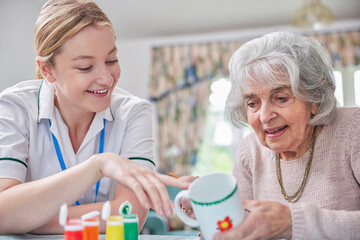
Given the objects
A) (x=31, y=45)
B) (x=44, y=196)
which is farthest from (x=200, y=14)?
(x=44, y=196)

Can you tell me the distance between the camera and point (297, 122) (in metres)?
1.41

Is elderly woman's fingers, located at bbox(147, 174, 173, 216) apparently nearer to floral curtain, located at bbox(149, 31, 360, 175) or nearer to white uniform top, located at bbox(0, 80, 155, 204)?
white uniform top, located at bbox(0, 80, 155, 204)

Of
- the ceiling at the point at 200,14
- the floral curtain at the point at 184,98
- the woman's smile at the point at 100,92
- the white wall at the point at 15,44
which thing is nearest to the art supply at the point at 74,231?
the woman's smile at the point at 100,92

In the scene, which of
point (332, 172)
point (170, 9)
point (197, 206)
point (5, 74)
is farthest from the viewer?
point (170, 9)

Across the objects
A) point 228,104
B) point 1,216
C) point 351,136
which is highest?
point 228,104

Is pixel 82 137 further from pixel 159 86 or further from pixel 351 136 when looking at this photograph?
pixel 159 86

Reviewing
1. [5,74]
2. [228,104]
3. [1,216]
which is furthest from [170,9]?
[1,216]

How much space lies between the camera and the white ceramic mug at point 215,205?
0.91 m

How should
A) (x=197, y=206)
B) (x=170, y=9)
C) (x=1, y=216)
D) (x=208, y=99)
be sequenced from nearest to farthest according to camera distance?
(x=197, y=206), (x=1, y=216), (x=170, y=9), (x=208, y=99)

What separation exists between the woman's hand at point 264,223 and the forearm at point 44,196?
1.41 feet

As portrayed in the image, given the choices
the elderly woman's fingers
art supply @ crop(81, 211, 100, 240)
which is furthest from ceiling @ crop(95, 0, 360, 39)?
art supply @ crop(81, 211, 100, 240)

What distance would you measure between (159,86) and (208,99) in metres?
0.80

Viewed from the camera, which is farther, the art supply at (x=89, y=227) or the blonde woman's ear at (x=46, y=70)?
the blonde woman's ear at (x=46, y=70)

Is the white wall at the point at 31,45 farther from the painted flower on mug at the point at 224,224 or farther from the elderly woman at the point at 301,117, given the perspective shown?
the painted flower on mug at the point at 224,224
